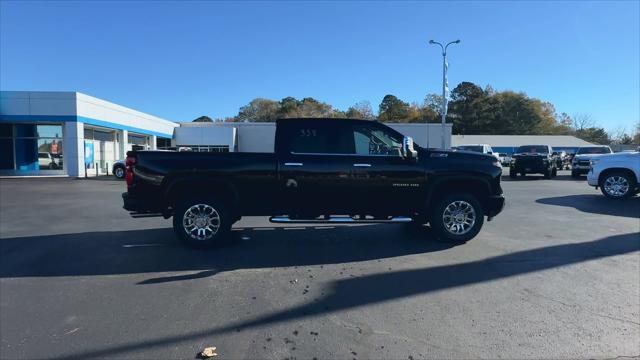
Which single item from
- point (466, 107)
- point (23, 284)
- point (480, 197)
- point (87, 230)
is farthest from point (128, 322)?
point (466, 107)

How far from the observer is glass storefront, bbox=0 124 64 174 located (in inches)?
1047

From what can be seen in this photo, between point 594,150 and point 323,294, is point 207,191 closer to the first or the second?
point 323,294

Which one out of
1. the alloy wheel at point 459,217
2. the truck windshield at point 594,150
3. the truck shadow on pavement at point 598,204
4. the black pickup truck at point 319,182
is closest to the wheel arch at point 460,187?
the black pickup truck at point 319,182

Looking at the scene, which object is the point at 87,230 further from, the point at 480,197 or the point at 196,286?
the point at 480,197

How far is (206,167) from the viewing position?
6766 mm

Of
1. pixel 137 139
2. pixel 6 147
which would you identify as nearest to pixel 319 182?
pixel 6 147

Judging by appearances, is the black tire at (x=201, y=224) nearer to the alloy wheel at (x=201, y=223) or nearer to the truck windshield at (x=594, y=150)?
the alloy wheel at (x=201, y=223)

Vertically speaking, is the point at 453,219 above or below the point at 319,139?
below

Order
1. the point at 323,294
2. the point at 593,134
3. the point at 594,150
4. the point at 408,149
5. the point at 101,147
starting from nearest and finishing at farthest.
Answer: the point at 323,294 < the point at 408,149 < the point at 594,150 < the point at 101,147 < the point at 593,134

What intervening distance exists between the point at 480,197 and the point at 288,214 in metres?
3.24

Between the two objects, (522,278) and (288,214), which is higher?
(288,214)

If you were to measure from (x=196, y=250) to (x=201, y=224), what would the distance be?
1.33 feet

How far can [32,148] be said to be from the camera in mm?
26891

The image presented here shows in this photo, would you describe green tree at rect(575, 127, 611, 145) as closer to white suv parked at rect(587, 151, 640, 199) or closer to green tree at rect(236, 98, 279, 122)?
green tree at rect(236, 98, 279, 122)
